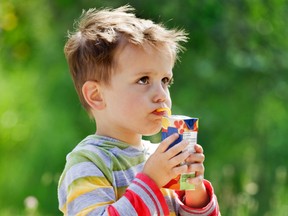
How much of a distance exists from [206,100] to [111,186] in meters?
3.50

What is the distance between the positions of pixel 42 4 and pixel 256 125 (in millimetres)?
1855

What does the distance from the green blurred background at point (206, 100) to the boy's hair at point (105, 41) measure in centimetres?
275

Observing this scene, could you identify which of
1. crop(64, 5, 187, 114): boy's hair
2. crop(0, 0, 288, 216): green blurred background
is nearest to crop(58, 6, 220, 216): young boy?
crop(64, 5, 187, 114): boy's hair

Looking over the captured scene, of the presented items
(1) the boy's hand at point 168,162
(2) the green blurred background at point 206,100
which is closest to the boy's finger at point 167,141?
(1) the boy's hand at point 168,162

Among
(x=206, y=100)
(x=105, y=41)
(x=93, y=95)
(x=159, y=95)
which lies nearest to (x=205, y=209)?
(x=159, y=95)

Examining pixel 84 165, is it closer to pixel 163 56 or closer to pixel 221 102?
pixel 163 56

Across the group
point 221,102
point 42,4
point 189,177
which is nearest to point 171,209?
point 189,177

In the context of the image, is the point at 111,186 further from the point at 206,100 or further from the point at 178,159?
the point at 206,100

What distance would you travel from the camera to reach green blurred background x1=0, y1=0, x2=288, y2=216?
5758 mm

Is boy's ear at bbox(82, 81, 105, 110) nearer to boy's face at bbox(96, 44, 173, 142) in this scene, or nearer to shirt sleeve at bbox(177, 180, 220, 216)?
boy's face at bbox(96, 44, 173, 142)

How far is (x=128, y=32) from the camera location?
2.69m

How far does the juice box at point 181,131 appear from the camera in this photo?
2.47 meters

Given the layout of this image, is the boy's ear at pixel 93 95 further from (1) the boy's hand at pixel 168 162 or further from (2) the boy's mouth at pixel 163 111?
(1) the boy's hand at pixel 168 162

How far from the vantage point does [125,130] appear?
2.72 m
